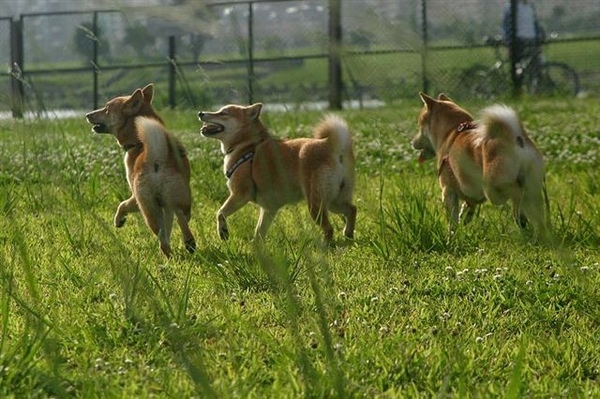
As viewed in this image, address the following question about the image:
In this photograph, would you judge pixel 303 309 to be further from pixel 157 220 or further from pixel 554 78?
pixel 554 78

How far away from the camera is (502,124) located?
218 inches

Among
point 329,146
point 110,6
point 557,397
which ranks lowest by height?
point 557,397

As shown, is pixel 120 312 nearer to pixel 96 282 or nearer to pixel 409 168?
pixel 96 282

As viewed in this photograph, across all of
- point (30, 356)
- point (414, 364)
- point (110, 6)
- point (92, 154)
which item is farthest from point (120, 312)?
point (92, 154)

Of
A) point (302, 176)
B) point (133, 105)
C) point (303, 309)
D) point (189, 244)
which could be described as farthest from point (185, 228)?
point (303, 309)

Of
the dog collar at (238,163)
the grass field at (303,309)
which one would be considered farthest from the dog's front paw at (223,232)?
the dog collar at (238,163)

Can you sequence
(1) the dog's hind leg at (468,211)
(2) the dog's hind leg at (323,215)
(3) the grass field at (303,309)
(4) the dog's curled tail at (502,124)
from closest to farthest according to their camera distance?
(3) the grass field at (303,309) < (4) the dog's curled tail at (502,124) < (2) the dog's hind leg at (323,215) < (1) the dog's hind leg at (468,211)

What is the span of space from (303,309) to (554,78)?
1673 centimetres

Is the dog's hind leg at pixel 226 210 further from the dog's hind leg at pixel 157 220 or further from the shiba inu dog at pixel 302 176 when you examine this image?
the dog's hind leg at pixel 157 220

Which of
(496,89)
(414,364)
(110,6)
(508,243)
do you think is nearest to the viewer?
(110,6)

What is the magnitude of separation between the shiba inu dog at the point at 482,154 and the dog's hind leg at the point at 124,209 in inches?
68.7

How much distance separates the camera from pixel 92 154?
10062mm

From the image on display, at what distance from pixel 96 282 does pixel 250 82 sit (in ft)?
3.42

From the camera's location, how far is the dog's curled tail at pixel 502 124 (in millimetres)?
5277
